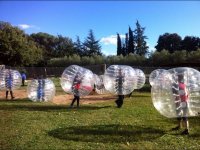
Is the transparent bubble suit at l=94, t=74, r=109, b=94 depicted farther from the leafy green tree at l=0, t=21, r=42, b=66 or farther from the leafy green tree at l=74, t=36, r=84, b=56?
the leafy green tree at l=74, t=36, r=84, b=56

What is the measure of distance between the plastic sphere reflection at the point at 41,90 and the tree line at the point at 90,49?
2377 centimetres

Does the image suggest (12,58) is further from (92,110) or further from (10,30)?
(92,110)

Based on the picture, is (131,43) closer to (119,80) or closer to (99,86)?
(99,86)

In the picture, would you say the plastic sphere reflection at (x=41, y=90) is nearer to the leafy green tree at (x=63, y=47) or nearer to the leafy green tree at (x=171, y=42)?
the leafy green tree at (x=171, y=42)

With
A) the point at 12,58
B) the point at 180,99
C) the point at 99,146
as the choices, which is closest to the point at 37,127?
the point at 99,146

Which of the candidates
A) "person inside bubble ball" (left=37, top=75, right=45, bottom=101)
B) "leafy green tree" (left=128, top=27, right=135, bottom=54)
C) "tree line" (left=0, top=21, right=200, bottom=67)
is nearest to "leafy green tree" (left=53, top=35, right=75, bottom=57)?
"tree line" (left=0, top=21, right=200, bottom=67)

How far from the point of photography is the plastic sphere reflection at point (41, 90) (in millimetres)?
18547

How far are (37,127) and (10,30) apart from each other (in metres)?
48.4

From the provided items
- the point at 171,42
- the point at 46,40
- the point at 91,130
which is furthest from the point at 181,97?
the point at 46,40

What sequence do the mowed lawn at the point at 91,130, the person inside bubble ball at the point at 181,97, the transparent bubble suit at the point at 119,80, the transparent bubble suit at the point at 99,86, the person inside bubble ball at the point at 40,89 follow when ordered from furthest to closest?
the transparent bubble suit at the point at 99,86 → the person inside bubble ball at the point at 40,89 → the transparent bubble suit at the point at 119,80 → the person inside bubble ball at the point at 181,97 → the mowed lawn at the point at 91,130

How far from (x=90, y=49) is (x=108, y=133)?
2858 inches

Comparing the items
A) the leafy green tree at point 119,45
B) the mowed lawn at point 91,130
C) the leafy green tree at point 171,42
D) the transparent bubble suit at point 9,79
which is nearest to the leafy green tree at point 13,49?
the leafy green tree at point 119,45

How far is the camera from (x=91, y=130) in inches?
451

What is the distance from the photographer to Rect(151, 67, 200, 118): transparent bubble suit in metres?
10.1
